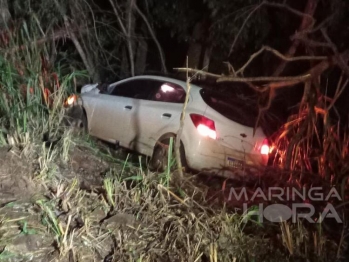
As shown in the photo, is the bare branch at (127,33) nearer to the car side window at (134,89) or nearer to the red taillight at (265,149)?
the car side window at (134,89)

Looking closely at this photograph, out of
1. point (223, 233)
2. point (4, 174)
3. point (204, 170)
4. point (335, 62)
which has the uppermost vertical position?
point (335, 62)

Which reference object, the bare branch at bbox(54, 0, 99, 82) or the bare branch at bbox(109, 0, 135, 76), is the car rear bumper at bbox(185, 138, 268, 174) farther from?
the bare branch at bbox(109, 0, 135, 76)

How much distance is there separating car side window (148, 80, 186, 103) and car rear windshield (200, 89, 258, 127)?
1.08ft

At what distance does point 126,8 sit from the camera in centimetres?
1163

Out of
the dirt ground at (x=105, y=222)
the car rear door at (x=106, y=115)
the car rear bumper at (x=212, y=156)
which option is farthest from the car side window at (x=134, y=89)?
the dirt ground at (x=105, y=222)

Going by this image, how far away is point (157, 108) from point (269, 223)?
2.94 meters

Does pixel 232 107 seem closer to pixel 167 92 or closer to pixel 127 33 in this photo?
pixel 167 92

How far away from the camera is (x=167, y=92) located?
325 inches

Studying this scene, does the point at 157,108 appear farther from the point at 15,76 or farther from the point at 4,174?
the point at 4,174

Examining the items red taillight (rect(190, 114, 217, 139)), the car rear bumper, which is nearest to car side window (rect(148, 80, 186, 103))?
red taillight (rect(190, 114, 217, 139))

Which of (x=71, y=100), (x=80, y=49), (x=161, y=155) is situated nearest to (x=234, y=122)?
(x=161, y=155)

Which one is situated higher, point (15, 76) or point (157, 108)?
point (15, 76)

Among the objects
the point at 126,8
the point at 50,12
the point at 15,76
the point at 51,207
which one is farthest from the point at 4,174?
the point at 126,8

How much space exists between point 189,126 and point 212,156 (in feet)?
1.66
